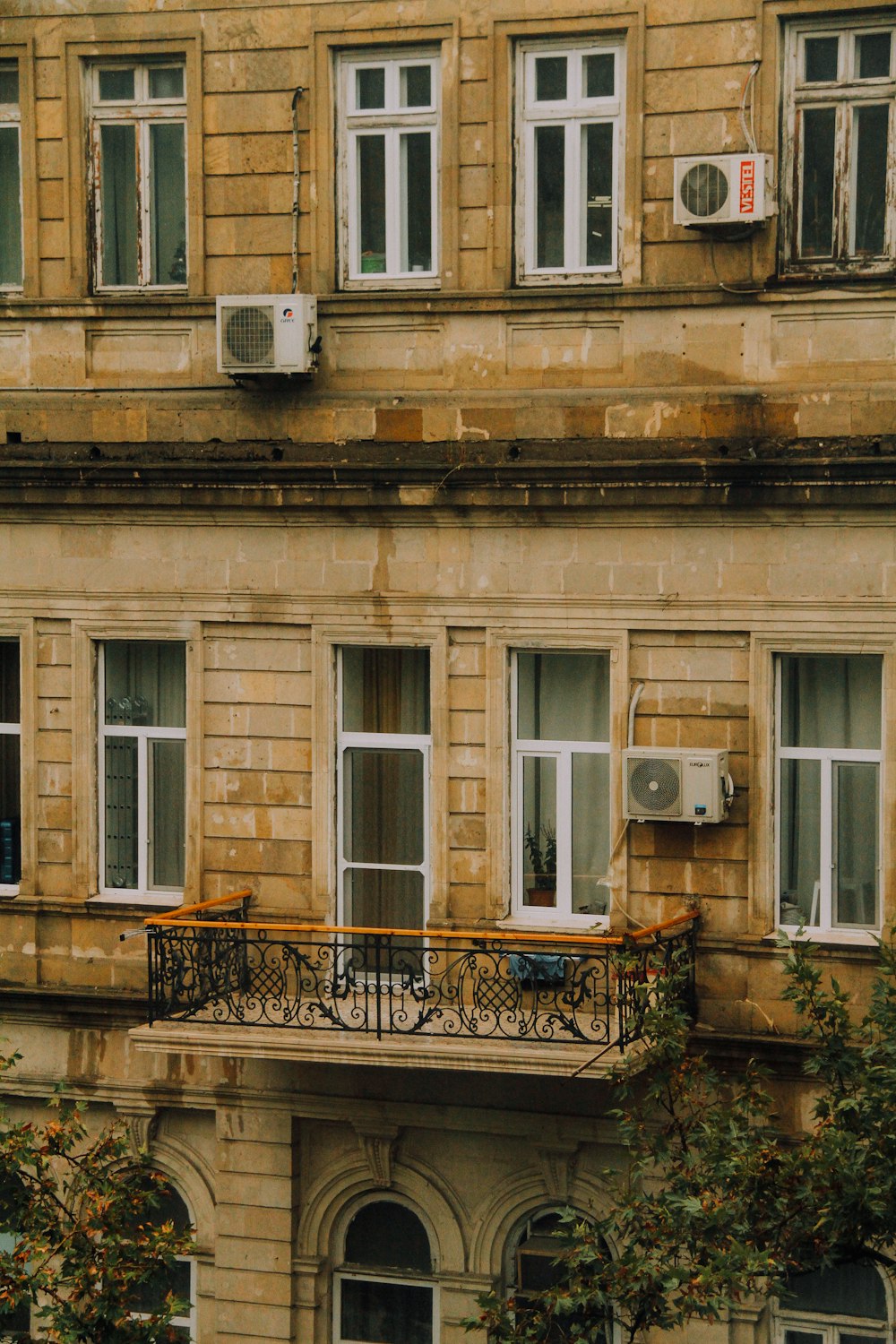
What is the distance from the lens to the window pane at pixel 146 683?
17.1 m

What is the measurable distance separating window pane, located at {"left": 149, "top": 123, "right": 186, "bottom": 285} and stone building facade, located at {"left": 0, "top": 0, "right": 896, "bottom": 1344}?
3cm

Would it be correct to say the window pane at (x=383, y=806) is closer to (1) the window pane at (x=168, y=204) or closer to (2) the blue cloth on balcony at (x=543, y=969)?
(2) the blue cloth on balcony at (x=543, y=969)

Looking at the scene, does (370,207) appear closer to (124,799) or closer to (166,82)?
(166,82)

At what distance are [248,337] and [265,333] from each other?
143mm

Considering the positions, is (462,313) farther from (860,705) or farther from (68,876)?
(68,876)

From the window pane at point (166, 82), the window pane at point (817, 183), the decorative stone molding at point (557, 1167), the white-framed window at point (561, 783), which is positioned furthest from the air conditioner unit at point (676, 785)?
the window pane at point (166, 82)

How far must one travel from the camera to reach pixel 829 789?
15500 millimetres

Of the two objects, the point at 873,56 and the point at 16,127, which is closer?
the point at 873,56

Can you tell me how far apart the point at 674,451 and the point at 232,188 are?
411 cm

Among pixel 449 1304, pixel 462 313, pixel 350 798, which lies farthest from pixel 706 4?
pixel 449 1304

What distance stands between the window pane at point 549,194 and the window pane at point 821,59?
188cm

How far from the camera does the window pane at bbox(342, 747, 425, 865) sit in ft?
54.4

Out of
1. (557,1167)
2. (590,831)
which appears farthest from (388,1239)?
Result: (590,831)

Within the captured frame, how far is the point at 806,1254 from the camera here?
42.3 feet
